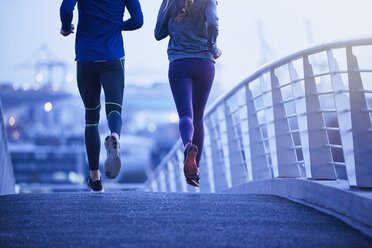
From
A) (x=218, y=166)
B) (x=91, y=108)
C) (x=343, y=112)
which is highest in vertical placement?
(x=91, y=108)

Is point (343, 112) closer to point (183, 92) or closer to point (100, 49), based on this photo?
point (183, 92)

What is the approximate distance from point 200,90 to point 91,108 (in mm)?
805

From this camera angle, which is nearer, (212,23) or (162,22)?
(212,23)

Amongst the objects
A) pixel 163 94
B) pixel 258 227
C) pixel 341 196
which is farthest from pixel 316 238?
pixel 163 94

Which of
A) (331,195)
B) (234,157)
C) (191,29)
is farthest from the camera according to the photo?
(234,157)

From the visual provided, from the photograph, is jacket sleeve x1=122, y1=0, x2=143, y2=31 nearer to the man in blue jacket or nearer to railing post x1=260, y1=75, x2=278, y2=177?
the man in blue jacket

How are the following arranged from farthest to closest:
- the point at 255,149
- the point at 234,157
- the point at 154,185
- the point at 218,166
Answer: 1. the point at 154,185
2. the point at 218,166
3. the point at 234,157
4. the point at 255,149

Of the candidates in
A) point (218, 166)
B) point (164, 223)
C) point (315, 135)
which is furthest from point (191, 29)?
point (218, 166)

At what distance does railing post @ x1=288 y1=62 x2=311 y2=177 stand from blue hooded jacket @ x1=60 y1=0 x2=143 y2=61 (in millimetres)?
1266

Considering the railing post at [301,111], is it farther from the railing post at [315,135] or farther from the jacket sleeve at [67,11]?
the jacket sleeve at [67,11]

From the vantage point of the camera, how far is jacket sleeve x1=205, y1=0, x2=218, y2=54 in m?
3.82

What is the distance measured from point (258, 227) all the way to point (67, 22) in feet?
6.51

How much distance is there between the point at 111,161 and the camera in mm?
3438

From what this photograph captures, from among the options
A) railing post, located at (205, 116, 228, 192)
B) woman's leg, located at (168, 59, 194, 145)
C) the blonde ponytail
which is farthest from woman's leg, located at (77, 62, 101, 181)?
railing post, located at (205, 116, 228, 192)
